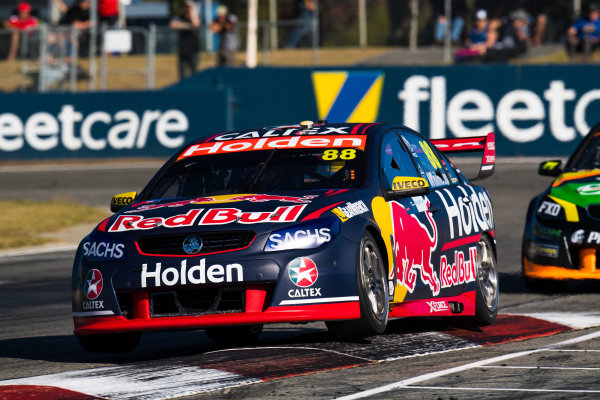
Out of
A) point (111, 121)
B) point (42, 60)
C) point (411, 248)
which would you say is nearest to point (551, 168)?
point (411, 248)

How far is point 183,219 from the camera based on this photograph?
24.5 ft

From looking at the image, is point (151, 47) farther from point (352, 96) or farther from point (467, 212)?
point (467, 212)

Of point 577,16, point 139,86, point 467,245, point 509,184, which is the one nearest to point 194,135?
point 139,86

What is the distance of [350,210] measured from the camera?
7.64 m

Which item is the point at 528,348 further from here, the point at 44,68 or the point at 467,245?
the point at 44,68

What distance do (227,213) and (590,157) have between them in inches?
218

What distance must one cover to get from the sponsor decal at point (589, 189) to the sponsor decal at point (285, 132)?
3.17m

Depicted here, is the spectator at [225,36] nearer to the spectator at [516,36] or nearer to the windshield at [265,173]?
the spectator at [516,36]

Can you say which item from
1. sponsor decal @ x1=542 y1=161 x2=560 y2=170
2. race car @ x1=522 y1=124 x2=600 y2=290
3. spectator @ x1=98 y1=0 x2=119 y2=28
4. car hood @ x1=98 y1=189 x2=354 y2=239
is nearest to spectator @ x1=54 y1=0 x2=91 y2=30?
spectator @ x1=98 y1=0 x2=119 y2=28

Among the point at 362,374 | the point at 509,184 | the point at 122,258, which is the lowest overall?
the point at 509,184

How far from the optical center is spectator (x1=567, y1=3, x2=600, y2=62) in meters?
29.0

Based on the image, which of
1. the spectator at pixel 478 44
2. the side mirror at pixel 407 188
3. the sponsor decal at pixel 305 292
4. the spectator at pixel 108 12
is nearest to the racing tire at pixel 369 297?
the sponsor decal at pixel 305 292

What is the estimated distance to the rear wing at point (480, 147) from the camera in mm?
9586

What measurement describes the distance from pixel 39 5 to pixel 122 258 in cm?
4710
